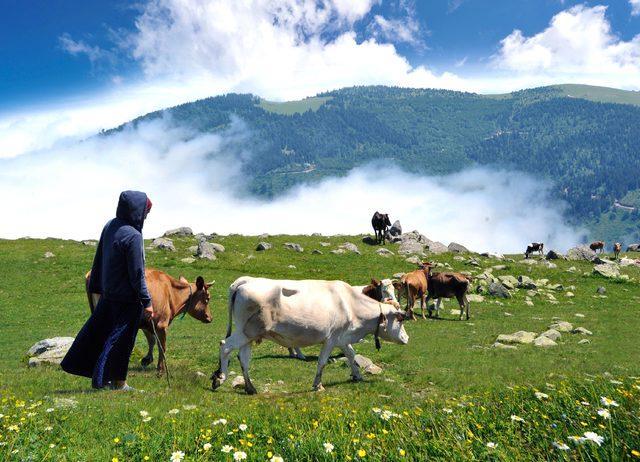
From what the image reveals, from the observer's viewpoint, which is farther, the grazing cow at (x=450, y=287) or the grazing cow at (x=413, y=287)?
the grazing cow at (x=450, y=287)

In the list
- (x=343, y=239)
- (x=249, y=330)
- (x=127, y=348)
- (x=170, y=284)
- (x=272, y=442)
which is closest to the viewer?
(x=272, y=442)

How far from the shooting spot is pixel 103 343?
31.7 feet

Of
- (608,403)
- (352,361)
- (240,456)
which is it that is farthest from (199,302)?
(608,403)

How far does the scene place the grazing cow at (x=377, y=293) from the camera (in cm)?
A: 1442

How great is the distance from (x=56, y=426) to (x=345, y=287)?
8.33 m

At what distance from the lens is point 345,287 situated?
44.0ft

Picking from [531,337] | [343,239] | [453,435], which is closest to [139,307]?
[453,435]

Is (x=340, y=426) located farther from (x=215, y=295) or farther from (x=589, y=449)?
(x=215, y=295)

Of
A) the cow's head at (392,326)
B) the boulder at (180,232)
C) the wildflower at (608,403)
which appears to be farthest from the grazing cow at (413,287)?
the boulder at (180,232)

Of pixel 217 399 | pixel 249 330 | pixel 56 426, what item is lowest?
pixel 217 399

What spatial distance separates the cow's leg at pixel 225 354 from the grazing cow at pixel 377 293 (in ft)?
12.1

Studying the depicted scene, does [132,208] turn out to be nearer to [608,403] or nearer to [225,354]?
[225,354]

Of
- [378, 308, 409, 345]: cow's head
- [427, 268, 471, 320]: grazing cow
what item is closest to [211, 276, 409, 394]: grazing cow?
[378, 308, 409, 345]: cow's head

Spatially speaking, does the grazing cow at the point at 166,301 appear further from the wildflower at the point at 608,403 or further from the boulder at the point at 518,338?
the boulder at the point at 518,338
